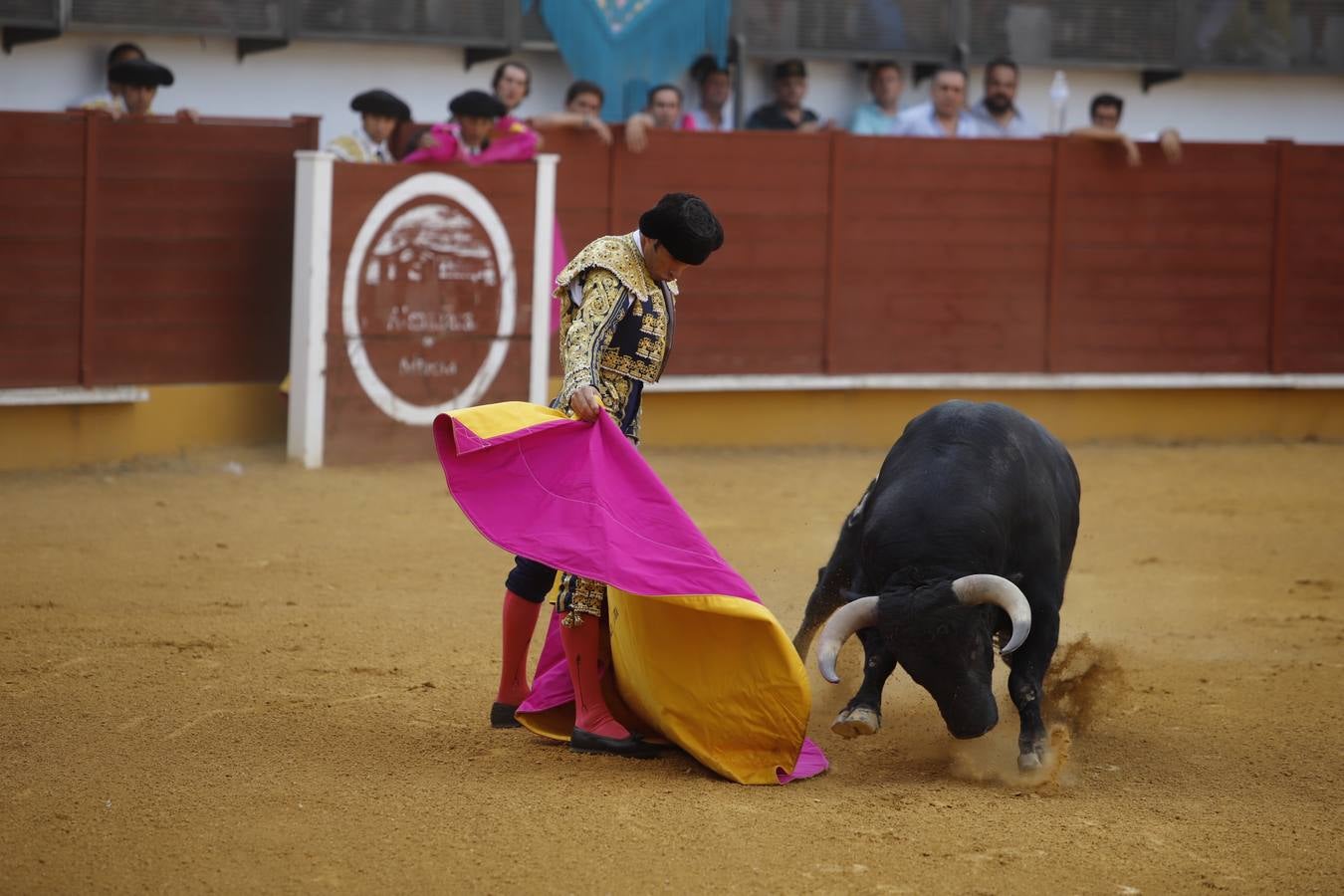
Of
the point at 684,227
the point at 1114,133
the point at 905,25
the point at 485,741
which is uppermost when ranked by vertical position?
the point at 905,25

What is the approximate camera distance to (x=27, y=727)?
10.8 ft

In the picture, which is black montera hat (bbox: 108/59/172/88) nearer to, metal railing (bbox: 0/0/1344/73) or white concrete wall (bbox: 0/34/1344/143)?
metal railing (bbox: 0/0/1344/73)

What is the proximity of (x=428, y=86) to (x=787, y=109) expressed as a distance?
182 cm

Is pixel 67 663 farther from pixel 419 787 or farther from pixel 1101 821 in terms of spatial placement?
pixel 1101 821

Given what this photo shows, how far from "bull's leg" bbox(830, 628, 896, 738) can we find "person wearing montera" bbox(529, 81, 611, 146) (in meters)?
4.41

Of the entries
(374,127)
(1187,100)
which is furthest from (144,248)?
(1187,100)

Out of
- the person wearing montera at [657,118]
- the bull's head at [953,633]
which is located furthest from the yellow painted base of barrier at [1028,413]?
the bull's head at [953,633]

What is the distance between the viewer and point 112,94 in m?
7.02

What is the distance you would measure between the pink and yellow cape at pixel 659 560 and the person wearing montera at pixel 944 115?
17.2ft

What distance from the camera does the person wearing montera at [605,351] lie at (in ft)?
10.5

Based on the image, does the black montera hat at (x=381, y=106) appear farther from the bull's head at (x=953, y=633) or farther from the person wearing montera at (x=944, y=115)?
the bull's head at (x=953, y=633)

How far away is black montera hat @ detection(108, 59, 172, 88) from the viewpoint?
673 cm

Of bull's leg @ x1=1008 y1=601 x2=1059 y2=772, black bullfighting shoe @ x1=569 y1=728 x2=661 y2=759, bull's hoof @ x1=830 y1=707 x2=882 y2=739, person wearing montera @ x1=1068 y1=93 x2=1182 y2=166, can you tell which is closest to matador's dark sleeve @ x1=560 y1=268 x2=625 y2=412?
black bullfighting shoe @ x1=569 y1=728 x2=661 y2=759

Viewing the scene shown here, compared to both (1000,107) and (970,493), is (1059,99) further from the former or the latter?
(970,493)
